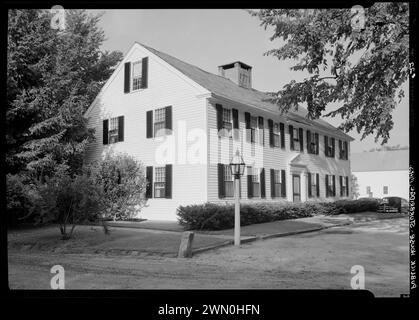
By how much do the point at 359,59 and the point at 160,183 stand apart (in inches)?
226

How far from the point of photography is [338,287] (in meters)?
2.32

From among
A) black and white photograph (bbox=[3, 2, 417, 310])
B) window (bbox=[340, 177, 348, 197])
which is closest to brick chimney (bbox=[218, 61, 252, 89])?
black and white photograph (bbox=[3, 2, 417, 310])

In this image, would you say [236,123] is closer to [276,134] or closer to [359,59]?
[276,134]

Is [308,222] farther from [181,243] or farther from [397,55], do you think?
[397,55]

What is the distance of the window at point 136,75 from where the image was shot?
1157cm

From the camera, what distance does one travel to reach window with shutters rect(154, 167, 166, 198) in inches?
296

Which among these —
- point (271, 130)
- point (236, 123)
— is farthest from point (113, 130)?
point (271, 130)

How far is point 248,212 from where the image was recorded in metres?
8.95

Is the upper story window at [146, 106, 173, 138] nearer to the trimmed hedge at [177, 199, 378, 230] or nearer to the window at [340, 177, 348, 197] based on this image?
the trimmed hedge at [177, 199, 378, 230]

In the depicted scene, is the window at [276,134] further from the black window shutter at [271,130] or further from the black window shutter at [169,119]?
the black window shutter at [169,119]

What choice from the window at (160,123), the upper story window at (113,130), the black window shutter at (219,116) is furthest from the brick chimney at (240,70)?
the upper story window at (113,130)

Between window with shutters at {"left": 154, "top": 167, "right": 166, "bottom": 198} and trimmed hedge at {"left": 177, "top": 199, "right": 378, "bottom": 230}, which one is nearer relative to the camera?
trimmed hedge at {"left": 177, "top": 199, "right": 378, "bottom": 230}

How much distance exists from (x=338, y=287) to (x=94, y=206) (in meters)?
7.17

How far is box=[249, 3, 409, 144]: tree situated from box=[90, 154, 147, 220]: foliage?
575 centimetres
